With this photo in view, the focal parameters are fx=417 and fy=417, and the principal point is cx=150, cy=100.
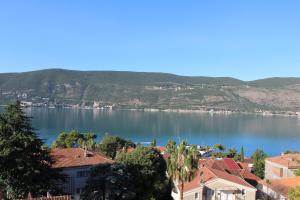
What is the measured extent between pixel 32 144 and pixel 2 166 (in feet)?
7.79

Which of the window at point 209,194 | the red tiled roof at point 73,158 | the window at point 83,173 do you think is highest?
the red tiled roof at point 73,158

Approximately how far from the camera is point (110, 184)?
33531mm

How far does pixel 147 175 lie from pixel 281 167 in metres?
21.3

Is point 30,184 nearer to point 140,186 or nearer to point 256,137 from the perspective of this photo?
point 140,186

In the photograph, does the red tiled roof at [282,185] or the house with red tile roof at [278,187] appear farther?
the red tiled roof at [282,185]

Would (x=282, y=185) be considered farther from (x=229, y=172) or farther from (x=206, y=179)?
(x=229, y=172)

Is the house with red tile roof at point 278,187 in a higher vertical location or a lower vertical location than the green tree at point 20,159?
lower

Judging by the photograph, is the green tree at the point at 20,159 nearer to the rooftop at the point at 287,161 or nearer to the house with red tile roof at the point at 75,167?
the house with red tile roof at the point at 75,167

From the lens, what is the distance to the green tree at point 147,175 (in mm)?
35375

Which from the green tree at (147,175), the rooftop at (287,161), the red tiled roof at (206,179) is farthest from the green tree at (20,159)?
the rooftop at (287,161)

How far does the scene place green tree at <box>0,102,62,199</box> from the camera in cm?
2623

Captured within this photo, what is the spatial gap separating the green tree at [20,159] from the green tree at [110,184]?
528cm

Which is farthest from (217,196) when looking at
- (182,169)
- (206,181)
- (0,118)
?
(0,118)

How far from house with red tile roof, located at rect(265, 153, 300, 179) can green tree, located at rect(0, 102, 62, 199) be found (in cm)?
2976
